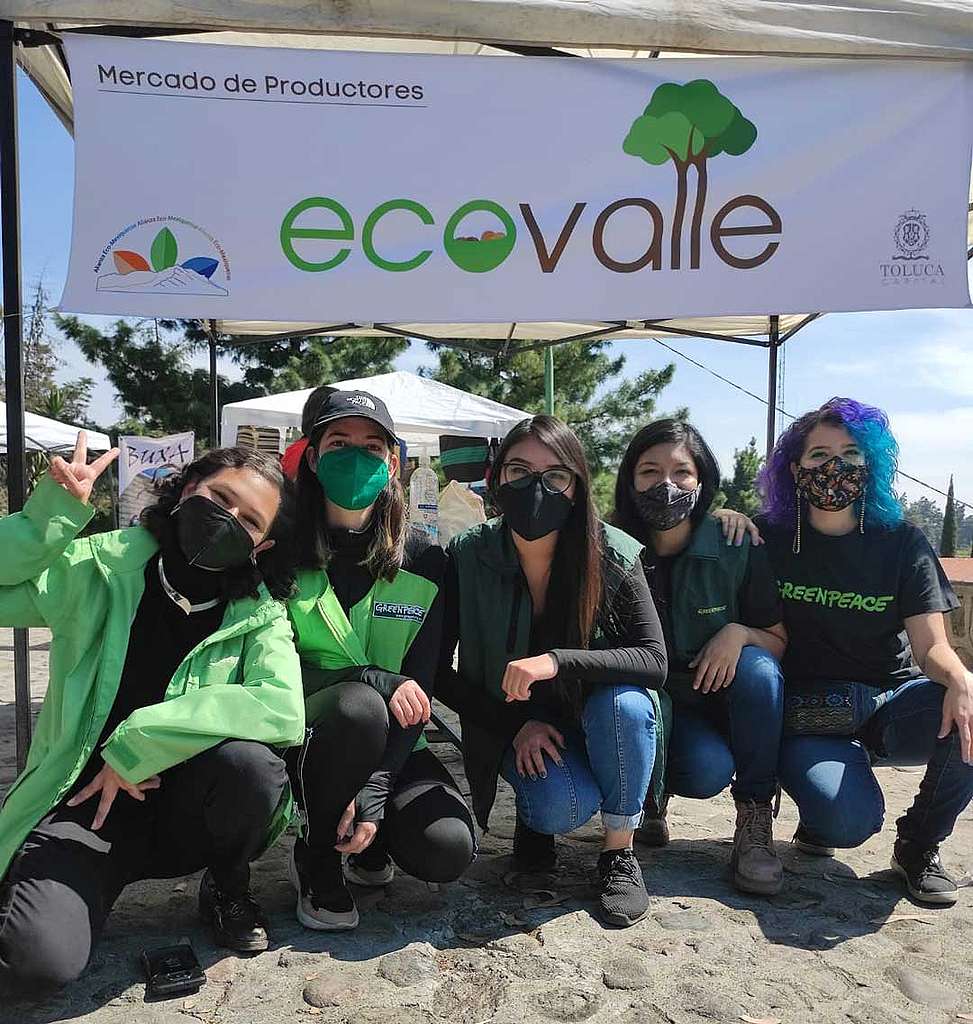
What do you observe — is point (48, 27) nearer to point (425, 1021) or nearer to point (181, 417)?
point (425, 1021)

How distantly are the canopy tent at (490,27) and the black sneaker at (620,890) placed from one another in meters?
1.83

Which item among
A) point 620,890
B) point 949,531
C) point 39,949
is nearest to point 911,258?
point 620,890

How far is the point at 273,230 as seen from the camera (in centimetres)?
280

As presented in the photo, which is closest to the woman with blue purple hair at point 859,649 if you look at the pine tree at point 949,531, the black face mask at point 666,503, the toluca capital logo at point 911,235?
the black face mask at point 666,503

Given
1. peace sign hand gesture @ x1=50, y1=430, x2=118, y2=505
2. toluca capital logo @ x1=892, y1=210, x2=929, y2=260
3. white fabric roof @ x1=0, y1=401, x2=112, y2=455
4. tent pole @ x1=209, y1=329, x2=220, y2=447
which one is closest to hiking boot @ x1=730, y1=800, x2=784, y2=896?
toluca capital logo @ x1=892, y1=210, x2=929, y2=260

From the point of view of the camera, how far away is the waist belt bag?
278 centimetres

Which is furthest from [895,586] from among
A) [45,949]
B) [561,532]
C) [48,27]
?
[48,27]

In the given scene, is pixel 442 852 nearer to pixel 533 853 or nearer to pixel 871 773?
pixel 533 853

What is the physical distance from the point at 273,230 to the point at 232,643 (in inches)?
52.9

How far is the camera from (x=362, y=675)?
7.84 ft

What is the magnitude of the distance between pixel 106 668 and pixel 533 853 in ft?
4.64

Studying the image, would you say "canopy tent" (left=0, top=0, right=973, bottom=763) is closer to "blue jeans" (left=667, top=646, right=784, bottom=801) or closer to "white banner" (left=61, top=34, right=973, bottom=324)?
"white banner" (left=61, top=34, right=973, bottom=324)

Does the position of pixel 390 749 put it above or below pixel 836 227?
below

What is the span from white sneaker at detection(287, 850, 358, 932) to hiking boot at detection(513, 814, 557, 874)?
1.95ft
